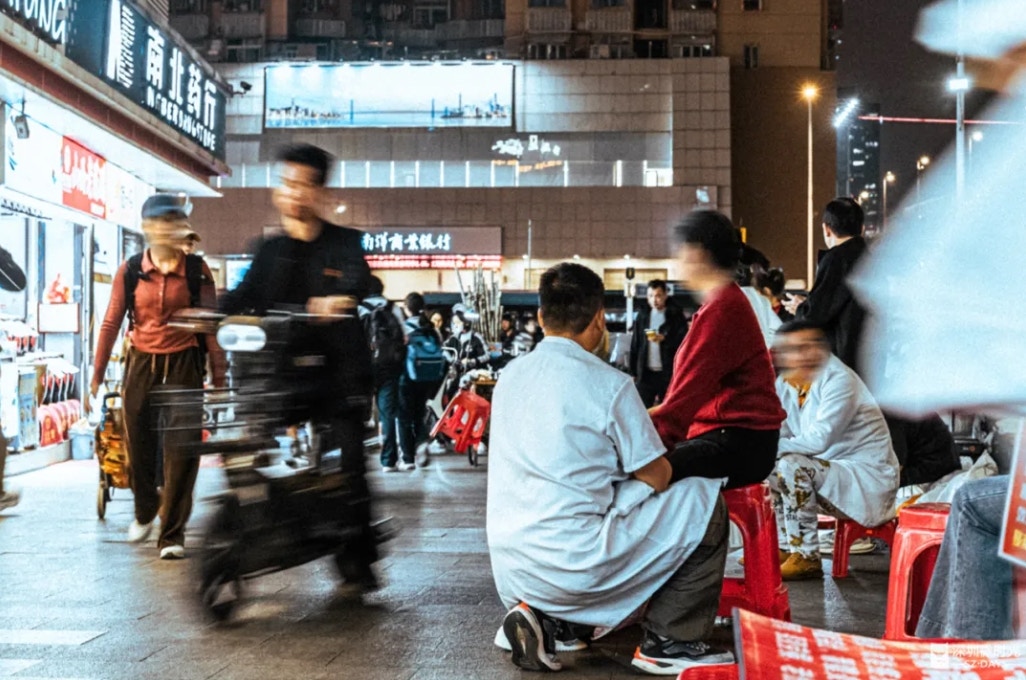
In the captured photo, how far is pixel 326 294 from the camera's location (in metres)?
5.12

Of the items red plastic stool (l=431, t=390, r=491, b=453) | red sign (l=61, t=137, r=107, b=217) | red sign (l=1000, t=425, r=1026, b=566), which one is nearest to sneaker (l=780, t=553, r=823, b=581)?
red sign (l=1000, t=425, r=1026, b=566)

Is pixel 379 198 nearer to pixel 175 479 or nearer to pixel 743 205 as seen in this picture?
pixel 743 205

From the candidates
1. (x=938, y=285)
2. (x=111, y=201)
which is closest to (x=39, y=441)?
(x=111, y=201)

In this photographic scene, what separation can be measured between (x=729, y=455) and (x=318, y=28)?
155ft

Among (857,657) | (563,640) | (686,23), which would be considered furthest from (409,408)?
(686,23)

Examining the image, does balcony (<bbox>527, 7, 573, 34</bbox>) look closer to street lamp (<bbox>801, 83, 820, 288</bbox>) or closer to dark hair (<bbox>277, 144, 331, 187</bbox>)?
street lamp (<bbox>801, 83, 820, 288</bbox>)

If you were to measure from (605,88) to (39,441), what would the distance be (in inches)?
1321

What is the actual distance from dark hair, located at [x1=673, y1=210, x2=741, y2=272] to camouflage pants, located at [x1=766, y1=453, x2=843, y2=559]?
1553 millimetres

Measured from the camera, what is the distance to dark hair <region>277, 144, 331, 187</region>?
517 centimetres

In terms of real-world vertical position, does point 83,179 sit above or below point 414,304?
above

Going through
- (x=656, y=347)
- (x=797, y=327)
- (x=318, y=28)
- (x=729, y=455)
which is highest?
(x=318, y=28)

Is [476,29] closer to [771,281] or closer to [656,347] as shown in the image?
[656,347]

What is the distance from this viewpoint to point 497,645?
14.7 ft

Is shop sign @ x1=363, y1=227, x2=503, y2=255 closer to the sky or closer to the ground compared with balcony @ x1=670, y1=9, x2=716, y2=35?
closer to the ground
